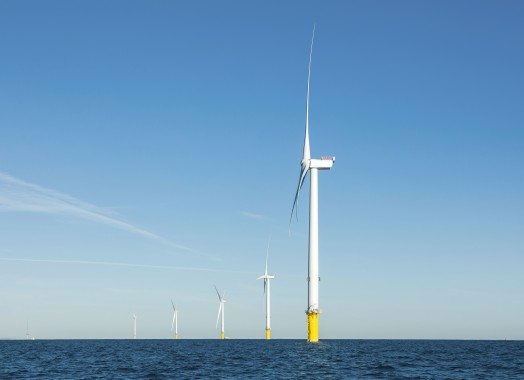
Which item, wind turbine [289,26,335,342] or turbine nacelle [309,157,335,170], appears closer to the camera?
wind turbine [289,26,335,342]

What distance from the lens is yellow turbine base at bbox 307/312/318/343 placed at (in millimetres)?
98938

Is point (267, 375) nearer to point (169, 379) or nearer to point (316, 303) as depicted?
point (169, 379)

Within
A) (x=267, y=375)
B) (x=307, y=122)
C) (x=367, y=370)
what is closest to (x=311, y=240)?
(x=307, y=122)

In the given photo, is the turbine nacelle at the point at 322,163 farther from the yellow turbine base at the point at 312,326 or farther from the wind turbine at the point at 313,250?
the yellow turbine base at the point at 312,326

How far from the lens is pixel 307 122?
116562 millimetres

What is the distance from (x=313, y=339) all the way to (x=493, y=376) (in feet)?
142

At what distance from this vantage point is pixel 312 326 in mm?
100000

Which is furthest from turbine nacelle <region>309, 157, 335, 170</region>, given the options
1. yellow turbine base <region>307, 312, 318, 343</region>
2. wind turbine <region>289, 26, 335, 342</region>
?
yellow turbine base <region>307, 312, 318, 343</region>

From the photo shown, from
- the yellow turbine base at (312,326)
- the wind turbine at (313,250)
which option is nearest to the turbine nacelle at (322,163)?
the wind turbine at (313,250)

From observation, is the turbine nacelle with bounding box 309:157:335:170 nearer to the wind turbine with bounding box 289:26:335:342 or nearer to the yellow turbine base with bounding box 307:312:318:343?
the wind turbine with bounding box 289:26:335:342

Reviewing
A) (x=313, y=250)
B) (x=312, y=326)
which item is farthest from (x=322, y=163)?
(x=312, y=326)

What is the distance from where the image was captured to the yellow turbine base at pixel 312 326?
325ft

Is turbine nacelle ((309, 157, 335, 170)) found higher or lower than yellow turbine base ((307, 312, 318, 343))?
higher

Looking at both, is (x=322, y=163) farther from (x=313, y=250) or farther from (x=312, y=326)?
(x=312, y=326)
